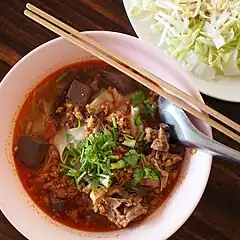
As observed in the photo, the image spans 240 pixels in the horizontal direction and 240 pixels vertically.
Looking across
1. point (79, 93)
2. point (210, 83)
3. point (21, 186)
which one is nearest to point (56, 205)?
point (21, 186)

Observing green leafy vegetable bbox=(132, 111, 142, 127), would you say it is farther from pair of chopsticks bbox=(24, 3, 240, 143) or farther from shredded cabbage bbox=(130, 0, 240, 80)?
shredded cabbage bbox=(130, 0, 240, 80)

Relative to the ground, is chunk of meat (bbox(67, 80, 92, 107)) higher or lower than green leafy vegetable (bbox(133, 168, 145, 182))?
higher

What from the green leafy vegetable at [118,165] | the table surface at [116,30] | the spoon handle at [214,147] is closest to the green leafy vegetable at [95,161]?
the green leafy vegetable at [118,165]

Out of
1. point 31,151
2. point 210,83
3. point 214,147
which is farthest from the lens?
point 210,83

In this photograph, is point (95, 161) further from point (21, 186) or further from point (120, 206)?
point (21, 186)

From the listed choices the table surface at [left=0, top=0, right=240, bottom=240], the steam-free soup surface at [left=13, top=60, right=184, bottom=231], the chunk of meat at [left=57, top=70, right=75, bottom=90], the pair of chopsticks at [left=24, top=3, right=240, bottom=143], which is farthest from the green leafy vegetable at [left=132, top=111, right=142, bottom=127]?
the table surface at [left=0, top=0, right=240, bottom=240]

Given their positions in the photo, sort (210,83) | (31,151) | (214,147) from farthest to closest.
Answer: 1. (210,83)
2. (31,151)
3. (214,147)

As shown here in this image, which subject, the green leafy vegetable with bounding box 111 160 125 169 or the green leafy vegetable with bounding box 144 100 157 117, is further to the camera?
the green leafy vegetable with bounding box 144 100 157 117
